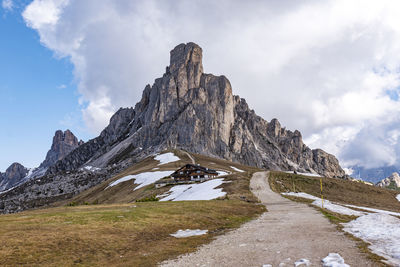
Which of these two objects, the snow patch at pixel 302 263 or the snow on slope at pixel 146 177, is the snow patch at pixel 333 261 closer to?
the snow patch at pixel 302 263

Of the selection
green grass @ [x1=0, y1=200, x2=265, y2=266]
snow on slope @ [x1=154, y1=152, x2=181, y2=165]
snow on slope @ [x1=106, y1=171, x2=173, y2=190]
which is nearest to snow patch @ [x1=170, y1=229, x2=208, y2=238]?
green grass @ [x1=0, y1=200, x2=265, y2=266]

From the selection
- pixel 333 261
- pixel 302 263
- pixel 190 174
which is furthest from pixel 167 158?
pixel 333 261

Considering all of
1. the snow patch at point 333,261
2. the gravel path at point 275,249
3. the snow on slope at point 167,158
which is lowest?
the gravel path at point 275,249

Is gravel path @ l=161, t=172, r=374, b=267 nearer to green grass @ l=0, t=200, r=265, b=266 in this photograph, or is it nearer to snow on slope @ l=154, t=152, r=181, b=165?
green grass @ l=0, t=200, r=265, b=266

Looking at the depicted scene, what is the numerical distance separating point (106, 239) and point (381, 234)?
17265 mm

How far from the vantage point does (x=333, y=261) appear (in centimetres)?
1038

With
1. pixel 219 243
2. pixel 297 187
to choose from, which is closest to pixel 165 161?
pixel 297 187

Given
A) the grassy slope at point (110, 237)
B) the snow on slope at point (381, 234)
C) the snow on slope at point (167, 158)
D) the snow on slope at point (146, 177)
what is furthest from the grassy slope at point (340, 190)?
the snow on slope at point (167, 158)

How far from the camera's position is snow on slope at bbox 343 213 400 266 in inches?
452

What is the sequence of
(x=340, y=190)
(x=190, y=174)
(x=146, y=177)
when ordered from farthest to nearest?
(x=146, y=177)
(x=190, y=174)
(x=340, y=190)

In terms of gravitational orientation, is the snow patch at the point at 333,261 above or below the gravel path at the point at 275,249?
above

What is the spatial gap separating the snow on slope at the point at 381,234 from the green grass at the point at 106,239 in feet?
30.4

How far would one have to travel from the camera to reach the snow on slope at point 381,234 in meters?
11.5

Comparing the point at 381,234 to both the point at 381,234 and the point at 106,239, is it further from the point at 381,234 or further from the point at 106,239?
the point at 106,239
